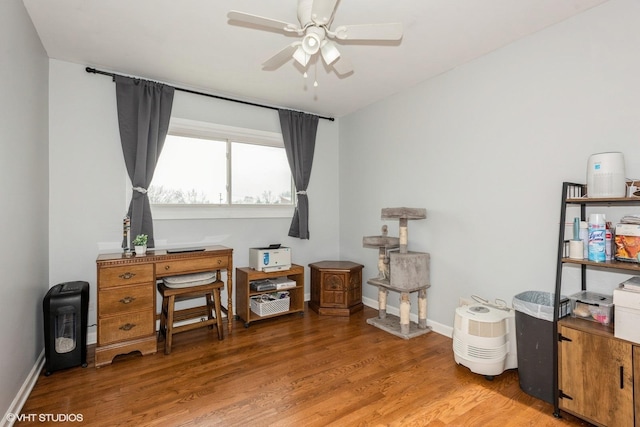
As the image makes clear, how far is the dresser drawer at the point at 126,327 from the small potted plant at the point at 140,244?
0.52 m

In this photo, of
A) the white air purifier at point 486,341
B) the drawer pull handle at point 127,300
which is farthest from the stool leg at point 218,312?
the white air purifier at point 486,341

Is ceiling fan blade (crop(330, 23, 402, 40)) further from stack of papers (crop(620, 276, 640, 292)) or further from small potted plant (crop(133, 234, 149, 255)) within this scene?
small potted plant (crop(133, 234, 149, 255))

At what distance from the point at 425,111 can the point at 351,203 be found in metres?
1.52

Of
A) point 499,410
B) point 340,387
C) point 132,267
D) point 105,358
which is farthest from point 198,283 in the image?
point 499,410

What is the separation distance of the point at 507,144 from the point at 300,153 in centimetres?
231

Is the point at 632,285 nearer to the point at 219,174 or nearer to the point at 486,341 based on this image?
the point at 486,341

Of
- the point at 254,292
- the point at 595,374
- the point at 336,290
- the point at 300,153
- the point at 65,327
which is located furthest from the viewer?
the point at 300,153

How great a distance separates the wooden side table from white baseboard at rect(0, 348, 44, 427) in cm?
248

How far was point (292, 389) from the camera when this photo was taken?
2.11 m

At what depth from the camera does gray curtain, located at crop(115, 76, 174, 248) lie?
2922mm

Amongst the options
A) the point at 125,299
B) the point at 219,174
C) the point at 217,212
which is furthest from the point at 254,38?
the point at 125,299

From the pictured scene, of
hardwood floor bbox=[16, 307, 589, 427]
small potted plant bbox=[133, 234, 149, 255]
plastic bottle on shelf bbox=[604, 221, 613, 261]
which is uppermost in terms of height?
plastic bottle on shelf bbox=[604, 221, 613, 261]

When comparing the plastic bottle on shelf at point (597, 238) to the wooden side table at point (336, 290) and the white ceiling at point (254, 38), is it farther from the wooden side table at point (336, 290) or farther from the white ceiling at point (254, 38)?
the wooden side table at point (336, 290)

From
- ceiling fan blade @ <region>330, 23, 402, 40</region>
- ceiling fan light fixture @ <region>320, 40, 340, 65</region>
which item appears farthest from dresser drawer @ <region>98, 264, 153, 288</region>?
ceiling fan blade @ <region>330, 23, 402, 40</region>
